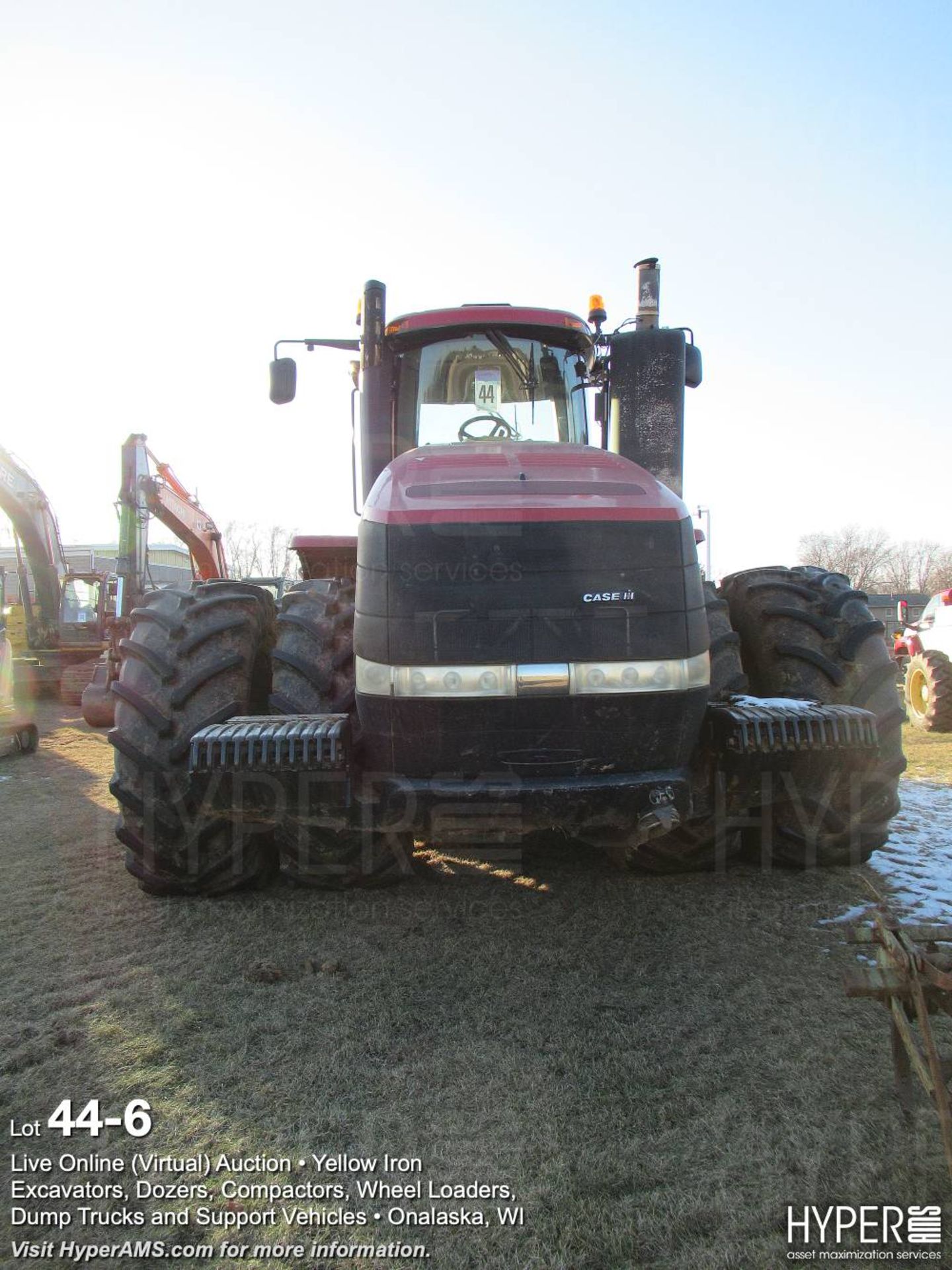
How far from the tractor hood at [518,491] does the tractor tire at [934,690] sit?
792 centimetres

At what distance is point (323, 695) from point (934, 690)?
8515 millimetres

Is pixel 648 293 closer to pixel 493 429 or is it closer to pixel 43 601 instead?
pixel 493 429

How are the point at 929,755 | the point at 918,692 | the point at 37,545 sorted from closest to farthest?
the point at 929,755 < the point at 918,692 < the point at 37,545

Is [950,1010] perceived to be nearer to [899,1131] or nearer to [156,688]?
[899,1131]

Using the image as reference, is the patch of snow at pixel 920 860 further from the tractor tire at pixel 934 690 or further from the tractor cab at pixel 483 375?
the tractor tire at pixel 934 690

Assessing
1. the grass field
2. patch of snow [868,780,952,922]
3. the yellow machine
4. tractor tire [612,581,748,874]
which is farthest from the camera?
the yellow machine

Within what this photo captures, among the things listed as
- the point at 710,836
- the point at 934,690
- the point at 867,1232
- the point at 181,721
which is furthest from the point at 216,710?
the point at 934,690

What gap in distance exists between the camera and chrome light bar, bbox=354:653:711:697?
8.15ft

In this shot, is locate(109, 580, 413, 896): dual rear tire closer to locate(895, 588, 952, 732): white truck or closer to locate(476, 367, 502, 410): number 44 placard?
locate(476, 367, 502, 410): number 44 placard

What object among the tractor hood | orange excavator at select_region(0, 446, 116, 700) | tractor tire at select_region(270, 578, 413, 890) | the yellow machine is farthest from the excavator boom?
the tractor hood

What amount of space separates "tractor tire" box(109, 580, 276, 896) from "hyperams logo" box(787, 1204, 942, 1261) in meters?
2.05

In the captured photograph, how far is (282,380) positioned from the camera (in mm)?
4031

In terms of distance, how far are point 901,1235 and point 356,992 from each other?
1.59 m

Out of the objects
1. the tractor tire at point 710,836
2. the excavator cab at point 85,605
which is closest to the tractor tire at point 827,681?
the tractor tire at point 710,836
